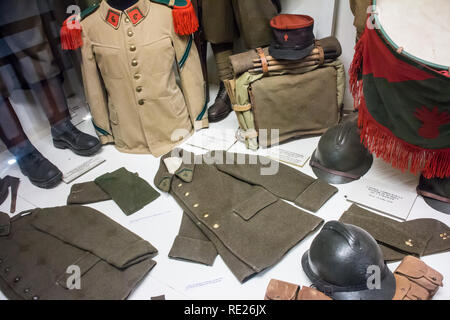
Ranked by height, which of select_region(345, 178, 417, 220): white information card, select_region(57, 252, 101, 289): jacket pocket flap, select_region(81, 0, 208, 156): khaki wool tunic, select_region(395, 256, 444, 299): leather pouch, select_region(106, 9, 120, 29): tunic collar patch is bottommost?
select_region(345, 178, 417, 220): white information card

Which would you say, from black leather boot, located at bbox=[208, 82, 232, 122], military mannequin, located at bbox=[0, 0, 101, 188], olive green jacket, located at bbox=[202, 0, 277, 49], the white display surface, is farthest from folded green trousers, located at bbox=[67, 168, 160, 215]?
olive green jacket, located at bbox=[202, 0, 277, 49]

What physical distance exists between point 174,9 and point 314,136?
114 centimetres

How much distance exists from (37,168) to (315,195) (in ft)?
5.31

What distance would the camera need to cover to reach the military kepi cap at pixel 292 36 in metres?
2.04

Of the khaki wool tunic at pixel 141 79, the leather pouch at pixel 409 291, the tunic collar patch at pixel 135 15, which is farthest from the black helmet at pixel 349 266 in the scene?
the tunic collar patch at pixel 135 15

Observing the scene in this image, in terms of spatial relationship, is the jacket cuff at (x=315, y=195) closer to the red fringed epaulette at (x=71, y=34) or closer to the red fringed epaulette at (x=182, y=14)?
the red fringed epaulette at (x=182, y=14)

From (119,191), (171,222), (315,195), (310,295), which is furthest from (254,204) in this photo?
(119,191)

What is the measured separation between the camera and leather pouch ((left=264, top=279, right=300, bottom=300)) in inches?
55.1

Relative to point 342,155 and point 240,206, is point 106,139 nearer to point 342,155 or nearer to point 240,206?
point 240,206

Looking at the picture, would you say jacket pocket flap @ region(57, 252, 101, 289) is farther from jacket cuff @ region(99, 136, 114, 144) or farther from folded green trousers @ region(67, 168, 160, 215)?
jacket cuff @ region(99, 136, 114, 144)

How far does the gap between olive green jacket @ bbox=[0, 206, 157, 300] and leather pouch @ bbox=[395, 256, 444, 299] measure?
1033mm

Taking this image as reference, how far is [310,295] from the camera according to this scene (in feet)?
4.48
